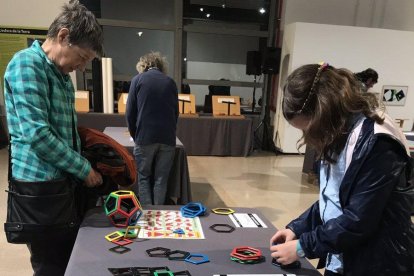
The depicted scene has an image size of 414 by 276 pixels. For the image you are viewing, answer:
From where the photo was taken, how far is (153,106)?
2.39 metres

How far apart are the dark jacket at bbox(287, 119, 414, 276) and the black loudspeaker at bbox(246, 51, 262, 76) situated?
4.74m

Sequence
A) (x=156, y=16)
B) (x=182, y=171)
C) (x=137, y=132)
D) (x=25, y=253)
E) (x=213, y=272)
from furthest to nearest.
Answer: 1. (x=156, y=16)
2. (x=182, y=171)
3. (x=137, y=132)
4. (x=25, y=253)
5. (x=213, y=272)

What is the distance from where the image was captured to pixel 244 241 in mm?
1134

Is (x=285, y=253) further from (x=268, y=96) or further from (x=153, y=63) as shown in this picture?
(x=268, y=96)

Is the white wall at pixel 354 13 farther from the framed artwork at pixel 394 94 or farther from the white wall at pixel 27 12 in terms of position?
the white wall at pixel 27 12

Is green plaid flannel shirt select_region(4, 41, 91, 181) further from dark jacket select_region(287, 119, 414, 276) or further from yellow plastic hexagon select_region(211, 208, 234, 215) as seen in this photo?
dark jacket select_region(287, 119, 414, 276)

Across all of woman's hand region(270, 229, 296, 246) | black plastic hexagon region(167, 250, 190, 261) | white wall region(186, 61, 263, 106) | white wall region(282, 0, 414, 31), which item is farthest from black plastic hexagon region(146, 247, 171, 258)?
white wall region(282, 0, 414, 31)

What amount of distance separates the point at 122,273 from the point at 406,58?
588cm

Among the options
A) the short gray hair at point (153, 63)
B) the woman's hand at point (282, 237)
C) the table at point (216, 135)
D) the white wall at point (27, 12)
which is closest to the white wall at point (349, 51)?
the table at point (216, 135)

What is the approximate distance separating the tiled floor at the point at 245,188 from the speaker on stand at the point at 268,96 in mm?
511

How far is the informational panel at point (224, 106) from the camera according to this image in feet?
16.9

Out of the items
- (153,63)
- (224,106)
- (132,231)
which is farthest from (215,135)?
(132,231)

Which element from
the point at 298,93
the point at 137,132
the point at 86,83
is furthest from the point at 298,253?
the point at 86,83

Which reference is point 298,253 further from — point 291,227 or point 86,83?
point 86,83
